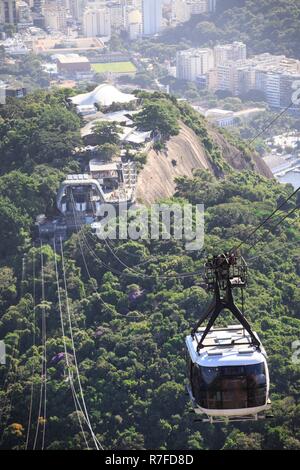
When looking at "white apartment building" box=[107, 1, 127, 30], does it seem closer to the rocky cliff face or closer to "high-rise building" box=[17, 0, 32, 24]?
"high-rise building" box=[17, 0, 32, 24]

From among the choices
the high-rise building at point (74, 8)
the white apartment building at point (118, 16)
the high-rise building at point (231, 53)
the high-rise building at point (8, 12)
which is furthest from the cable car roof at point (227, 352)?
the high-rise building at point (74, 8)

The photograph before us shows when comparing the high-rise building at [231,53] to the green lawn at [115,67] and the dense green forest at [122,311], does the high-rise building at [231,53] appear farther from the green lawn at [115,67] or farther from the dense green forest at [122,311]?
the dense green forest at [122,311]

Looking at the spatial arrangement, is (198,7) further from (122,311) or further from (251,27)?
(122,311)

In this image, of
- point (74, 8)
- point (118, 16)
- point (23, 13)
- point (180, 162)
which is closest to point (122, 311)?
point (180, 162)

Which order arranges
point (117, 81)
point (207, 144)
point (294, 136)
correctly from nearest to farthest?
point (207, 144)
point (294, 136)
point (117, 81)

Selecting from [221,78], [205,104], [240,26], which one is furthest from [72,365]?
[240,26]

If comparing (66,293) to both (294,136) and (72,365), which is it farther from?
(294,136)

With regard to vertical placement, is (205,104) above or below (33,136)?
below
